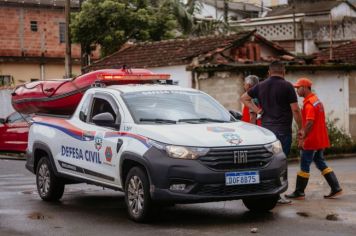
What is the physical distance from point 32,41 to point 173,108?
40.4 m

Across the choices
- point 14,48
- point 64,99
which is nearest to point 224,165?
point 64,99

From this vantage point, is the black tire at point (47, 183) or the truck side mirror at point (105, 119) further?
the black tire at point (47, 183)

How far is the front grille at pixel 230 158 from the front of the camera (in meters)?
9.44

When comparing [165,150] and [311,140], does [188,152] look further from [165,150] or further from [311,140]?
[311,140]

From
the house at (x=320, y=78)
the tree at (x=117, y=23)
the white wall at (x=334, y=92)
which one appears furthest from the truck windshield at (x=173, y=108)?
the tree at (x=117, y=23)

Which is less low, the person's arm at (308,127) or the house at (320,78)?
the house at (320,78)

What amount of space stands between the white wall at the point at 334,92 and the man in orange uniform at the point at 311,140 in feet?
38.5

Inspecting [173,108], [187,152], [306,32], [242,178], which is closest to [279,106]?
[173,108]

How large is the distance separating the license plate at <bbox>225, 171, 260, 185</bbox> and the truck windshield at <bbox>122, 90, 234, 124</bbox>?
1181 mm

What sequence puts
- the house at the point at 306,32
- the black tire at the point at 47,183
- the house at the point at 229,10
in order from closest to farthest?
the black tire at the point at 47,183 → the house at the point at 306,32 → the house at the point at 229,10

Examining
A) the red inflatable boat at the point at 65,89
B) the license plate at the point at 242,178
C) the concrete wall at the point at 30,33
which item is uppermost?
the concrete wall at the point at 30,33

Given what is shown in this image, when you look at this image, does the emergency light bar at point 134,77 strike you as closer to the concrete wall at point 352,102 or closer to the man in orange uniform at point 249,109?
the man in orange uniform at point 249,109

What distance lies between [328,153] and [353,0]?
4531cm

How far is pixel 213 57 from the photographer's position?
23500 millimetres
